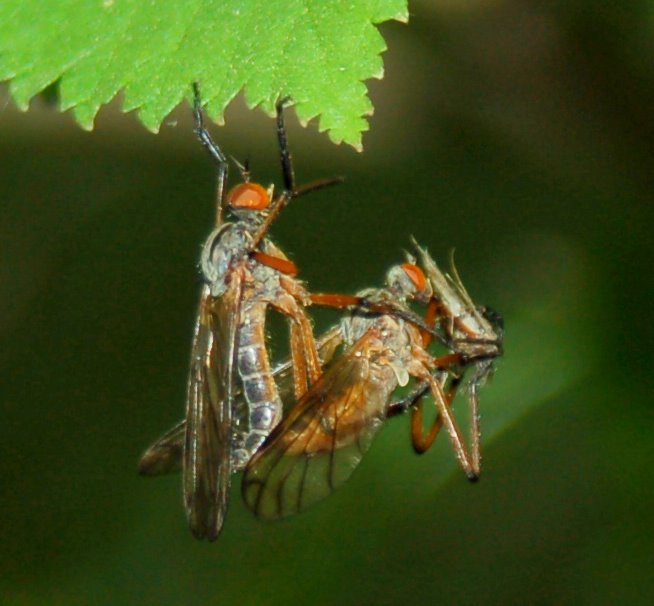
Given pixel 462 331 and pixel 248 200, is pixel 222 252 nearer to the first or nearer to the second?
pixel 248 200

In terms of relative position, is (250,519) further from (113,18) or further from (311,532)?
(113,18)

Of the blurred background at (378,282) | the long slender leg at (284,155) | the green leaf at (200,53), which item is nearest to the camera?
the green leaf at (200,53)

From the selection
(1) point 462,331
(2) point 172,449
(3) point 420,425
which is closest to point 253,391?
(2) point 172,449

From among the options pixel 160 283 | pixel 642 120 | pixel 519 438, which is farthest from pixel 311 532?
pixel 642 120

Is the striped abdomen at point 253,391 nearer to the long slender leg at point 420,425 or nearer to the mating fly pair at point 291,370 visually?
the mating fly pair at point 291,370

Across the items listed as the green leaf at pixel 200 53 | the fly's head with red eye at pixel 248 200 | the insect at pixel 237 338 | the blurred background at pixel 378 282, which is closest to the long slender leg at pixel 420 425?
the insect at pixel 237 338

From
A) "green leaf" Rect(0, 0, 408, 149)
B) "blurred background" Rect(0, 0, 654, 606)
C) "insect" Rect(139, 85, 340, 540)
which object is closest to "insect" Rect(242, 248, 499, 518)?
"insect" Rect(139, 85, 340, 540)

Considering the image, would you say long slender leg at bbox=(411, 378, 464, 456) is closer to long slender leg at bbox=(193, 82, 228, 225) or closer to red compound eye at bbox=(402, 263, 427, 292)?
red compound eye at bbox=(402, 263, 427, 292)
